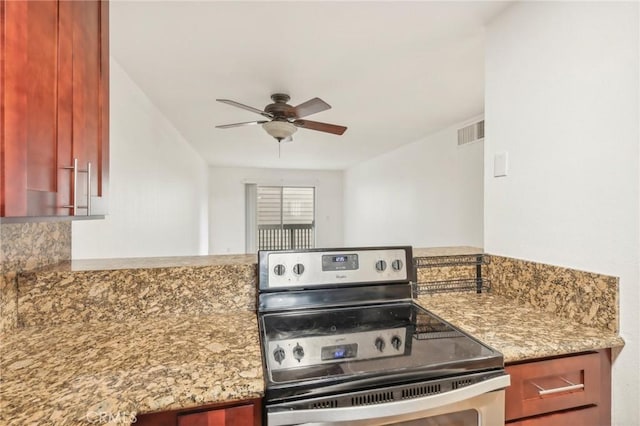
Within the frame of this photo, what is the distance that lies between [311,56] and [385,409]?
1.83m

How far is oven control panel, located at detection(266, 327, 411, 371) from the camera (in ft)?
2.77

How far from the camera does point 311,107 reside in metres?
2.21

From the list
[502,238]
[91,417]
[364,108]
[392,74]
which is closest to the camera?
[91,417]

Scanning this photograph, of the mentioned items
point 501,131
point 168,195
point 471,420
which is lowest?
point 471,420

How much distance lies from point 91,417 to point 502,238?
5.12ft

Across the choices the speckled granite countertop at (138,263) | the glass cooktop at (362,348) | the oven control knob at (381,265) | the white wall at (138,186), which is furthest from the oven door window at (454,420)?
the white wall at (138,186)

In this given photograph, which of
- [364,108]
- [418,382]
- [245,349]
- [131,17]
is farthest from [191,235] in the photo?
[418,382]

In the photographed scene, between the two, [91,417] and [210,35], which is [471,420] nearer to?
[91,417]

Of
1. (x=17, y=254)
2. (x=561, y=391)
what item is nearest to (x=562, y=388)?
(x=561, y=391)

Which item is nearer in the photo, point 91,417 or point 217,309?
point 91,417

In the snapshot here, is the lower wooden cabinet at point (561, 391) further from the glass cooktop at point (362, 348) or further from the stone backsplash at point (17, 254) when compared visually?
the stone backsplash at point (17, 254)

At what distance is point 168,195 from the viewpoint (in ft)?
10.3

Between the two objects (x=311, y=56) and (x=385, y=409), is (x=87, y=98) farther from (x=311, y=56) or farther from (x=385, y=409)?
(x=311, y=56)

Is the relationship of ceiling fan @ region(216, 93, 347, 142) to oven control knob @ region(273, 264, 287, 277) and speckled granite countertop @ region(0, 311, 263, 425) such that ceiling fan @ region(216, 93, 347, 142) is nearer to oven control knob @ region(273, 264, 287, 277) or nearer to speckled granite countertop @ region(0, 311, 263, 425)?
oven control knob @ region(273, 264, 287, 277)
